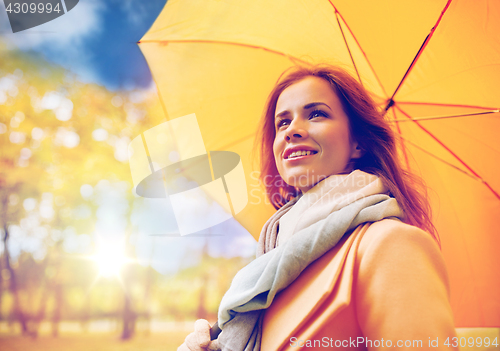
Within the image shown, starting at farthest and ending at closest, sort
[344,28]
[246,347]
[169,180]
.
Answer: [169,180] < [344,28] < [246,347]

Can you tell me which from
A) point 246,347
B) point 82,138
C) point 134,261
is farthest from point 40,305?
point 246,347

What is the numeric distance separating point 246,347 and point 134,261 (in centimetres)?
535

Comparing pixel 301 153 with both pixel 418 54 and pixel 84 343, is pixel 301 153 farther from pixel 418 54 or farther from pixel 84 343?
pixel 84 343

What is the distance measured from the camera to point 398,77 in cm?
166

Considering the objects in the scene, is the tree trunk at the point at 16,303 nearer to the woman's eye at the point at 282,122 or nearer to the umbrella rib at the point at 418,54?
the woman's eye at the point at 282,122

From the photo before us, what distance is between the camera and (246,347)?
0.96 m

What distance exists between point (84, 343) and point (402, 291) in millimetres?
7470

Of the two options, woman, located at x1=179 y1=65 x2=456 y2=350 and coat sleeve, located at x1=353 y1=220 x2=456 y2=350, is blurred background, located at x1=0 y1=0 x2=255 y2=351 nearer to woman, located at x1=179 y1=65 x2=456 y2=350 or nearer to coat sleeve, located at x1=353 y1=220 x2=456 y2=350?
woman, located at x1=179 y1=65 x2=456 y2=350

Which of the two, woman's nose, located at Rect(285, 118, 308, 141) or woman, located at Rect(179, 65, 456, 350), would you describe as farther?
woman's nose, located at Rect(285, 118, 308, 141)

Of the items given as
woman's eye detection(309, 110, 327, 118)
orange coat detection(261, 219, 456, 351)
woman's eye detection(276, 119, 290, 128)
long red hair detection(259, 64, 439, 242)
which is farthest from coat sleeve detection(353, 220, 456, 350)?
woman's eye detection(276, 119, 290, 128)

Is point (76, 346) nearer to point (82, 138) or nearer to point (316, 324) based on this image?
point (82, 138)

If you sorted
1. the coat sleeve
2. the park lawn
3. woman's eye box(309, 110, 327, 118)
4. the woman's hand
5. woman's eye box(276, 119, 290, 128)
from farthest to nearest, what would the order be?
the park lawn → woman's eye box(276, 119, 290, 128) → woman's eye box(309, 110, 327, 118) → the woman's hand → the coat sleeve

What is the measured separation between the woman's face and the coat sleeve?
44 cm

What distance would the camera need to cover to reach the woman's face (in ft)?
4.01
